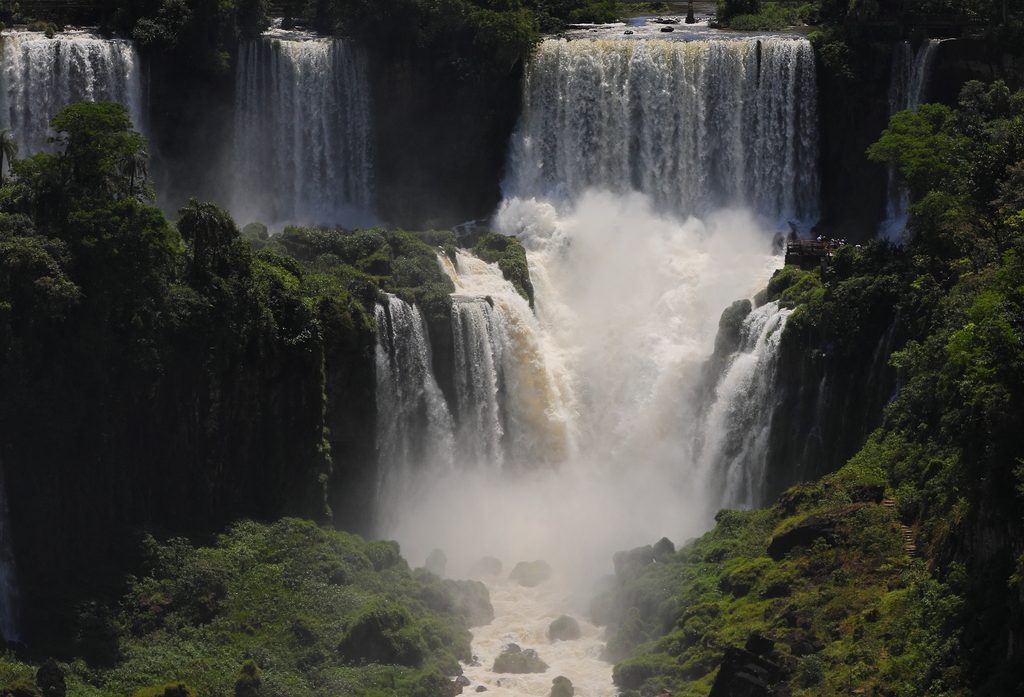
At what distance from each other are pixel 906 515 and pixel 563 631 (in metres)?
11.5

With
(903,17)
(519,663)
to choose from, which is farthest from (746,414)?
(903,17)

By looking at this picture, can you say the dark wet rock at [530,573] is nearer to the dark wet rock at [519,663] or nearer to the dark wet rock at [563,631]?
the dark wet rock at [563,631]

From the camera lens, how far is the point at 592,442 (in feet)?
249

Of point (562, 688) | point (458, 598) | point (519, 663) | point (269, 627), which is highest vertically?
point (269, 627)

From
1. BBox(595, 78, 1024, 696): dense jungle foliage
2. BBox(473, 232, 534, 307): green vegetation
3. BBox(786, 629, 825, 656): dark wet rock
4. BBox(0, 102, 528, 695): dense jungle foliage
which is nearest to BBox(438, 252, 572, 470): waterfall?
BBox(473, 232, 534, 307): green vegetation

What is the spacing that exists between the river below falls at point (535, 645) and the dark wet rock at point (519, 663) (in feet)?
0.67

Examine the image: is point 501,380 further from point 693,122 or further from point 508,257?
point 693,122

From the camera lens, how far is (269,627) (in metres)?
59.6

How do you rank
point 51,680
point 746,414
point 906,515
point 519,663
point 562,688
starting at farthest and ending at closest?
point 746,414 → point 519,663 → point 562,688 → point 906,515 → point 51,680

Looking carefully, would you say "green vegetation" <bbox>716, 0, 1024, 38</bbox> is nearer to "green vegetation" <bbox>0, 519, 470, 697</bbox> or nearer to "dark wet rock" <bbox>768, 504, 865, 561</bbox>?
"dark wet rock" <bbox>768, 504, 865, 561</bbox>

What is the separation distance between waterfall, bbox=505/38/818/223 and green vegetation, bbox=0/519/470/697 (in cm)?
2666

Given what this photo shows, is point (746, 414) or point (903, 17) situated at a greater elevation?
point (903, 17)

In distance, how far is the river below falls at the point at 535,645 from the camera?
196 ft

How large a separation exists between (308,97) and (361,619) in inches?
1302
